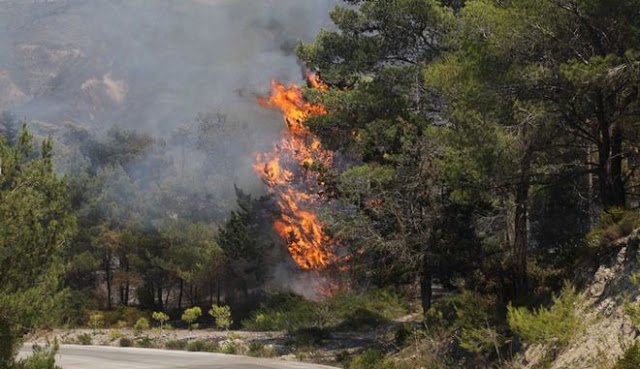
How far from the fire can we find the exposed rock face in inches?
816

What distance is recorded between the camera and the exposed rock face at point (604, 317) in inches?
421

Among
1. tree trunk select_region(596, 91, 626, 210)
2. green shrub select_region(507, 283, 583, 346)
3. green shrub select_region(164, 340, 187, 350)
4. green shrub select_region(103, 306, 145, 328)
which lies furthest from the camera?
green shrub select_region(103, 306, 145, 328)

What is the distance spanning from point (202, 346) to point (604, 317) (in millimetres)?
16471

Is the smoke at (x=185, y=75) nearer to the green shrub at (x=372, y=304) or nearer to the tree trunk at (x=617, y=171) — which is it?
the green shrub at (x=372, y=304)

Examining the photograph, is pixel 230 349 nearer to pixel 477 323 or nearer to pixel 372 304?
pixel 372 304

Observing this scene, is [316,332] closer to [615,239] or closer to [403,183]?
[403,183]

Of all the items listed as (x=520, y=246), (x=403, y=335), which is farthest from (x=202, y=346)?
(x=520, y=246)

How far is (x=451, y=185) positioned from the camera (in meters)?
15.3

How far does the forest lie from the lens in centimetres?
1030

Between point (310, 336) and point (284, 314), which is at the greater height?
point (284, 314)

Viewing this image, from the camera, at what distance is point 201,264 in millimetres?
40812

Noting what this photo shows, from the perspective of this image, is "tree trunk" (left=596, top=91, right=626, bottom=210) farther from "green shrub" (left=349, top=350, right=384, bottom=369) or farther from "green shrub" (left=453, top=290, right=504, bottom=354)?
"green shrub" (left=349, top=350, right=384, bottom=369)

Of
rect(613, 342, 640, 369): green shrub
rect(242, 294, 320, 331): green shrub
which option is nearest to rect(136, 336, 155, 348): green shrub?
rect(242, 294, 320, 331): green shrub

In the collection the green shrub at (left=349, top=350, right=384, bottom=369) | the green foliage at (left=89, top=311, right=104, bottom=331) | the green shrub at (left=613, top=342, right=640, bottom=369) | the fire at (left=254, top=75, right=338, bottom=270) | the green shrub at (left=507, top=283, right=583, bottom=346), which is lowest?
the green shrub at (left=349, top=350, right=384, bottom=369)
